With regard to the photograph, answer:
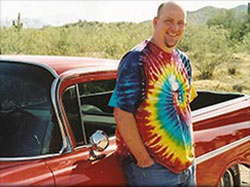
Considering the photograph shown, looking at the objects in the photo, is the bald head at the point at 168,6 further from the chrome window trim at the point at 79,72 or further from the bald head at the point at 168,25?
the chrome window trim at the point at 79,72

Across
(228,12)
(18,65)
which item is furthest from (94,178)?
(228,12)

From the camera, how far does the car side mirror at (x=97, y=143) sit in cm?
272

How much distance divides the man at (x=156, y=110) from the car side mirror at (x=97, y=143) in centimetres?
10

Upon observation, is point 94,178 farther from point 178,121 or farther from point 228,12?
point 228,12

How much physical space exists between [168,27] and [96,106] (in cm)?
131

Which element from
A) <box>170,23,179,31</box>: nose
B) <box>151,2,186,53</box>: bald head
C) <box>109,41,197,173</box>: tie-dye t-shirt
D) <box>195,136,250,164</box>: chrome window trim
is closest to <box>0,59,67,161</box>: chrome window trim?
<box>109,41,197,173</box>: tie-dye t-shirt

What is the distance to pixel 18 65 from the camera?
3.12 meters

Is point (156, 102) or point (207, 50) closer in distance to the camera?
point (156, 102)

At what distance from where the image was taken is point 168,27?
108 inches

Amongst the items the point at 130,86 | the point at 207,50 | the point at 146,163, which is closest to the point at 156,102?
the point at 130,86

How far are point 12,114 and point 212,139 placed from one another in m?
1.64

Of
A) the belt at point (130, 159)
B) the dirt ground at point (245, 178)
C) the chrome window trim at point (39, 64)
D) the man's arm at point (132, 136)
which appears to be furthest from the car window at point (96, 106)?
the dirt ground at point (245, 178)

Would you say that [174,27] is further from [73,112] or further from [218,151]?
[218,151]

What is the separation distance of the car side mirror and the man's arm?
0.12 metres
